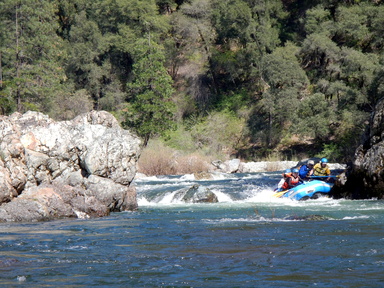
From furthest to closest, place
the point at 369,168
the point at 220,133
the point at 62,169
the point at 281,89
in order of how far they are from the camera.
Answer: the point at 220,133
the point at 281,89
the point at 369,168
the point at 62,169

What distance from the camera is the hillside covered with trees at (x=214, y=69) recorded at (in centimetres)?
3769

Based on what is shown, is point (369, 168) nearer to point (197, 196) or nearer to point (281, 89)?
point (197, 196)

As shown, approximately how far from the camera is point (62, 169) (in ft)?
46.3

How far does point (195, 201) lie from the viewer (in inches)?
695

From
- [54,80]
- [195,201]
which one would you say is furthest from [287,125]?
[195,201]

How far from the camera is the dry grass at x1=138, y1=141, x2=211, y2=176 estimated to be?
2998 centimetres

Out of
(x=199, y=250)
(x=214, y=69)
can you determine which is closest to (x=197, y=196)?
(x=199, y=250)

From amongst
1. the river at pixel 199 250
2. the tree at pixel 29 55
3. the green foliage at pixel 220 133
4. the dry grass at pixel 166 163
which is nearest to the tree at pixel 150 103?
the green foliage at pixel 220 133

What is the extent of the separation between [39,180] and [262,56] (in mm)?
32949

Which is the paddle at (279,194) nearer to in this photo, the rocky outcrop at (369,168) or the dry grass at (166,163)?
the rocky outcrop at (369,168)

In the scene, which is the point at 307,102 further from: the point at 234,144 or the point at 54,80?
the point at 54,80

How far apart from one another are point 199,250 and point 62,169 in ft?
22.1

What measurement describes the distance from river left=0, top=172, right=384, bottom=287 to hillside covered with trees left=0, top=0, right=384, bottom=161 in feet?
81.0

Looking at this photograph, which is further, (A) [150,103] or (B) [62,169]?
(A) [150,103]
